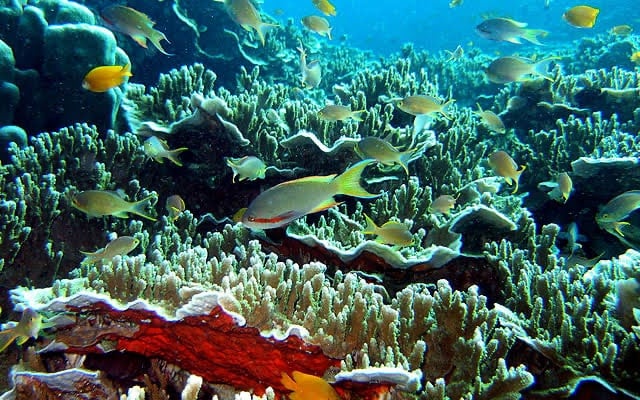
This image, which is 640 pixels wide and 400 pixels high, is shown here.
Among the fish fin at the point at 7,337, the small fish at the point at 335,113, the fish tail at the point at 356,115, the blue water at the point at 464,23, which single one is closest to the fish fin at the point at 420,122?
the fish tail at the point at 356,115

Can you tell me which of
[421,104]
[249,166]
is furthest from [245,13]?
[249,166]

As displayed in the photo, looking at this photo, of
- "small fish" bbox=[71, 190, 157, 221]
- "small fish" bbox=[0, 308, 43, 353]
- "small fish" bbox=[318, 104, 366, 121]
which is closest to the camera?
"small fish" bbox=[0, 308, 43, 353]

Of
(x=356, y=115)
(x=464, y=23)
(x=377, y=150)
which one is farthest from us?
(x=464, y=23)

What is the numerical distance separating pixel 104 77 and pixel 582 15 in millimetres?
6856

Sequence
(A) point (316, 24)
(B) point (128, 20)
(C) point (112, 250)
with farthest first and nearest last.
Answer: (A) point (316, 24)
(B) point (128, 20)
(C) point (112, 250)

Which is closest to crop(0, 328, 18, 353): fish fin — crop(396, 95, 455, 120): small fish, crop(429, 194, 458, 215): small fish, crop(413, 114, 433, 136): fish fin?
crop(429, 194, 458, 215): small fish

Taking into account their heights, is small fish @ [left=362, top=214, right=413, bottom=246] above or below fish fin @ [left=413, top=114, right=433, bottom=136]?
below

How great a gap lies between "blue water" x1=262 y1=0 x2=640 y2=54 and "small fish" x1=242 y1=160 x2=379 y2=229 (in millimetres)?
21903

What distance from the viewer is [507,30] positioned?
593cm

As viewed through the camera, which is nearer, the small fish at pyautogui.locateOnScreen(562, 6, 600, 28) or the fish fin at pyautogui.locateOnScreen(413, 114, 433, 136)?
the fish fin at pyautogui.locateOnScreen(413, 114, 433, 136)

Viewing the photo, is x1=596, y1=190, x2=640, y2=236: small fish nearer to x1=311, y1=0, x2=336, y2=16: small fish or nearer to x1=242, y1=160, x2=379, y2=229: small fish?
x1=242, y1=160, x2=379, y2=229: small fish

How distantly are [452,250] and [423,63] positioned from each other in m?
11.2

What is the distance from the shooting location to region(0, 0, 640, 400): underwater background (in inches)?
88.2

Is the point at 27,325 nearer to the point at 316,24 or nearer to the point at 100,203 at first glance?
the point at 100,203
